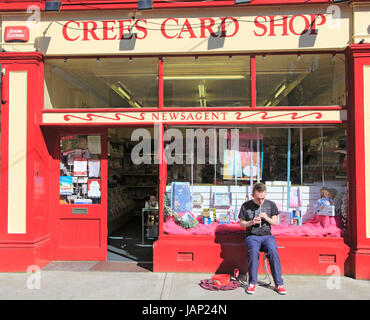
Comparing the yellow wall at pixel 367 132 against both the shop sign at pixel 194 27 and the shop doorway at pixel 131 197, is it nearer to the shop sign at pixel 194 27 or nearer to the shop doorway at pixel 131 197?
the shop sign at pixel 194 27

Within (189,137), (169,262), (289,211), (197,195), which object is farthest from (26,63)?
(289,211)

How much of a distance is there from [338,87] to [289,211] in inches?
89.1

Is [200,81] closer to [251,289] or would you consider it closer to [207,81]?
[207,81]

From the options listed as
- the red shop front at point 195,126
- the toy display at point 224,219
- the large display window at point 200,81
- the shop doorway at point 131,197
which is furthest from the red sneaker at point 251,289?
the large display window at point 200,81

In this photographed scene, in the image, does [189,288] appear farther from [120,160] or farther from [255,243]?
[120,160]

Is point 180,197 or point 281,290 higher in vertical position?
point 180,197

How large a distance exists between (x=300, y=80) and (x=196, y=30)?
6.65ft

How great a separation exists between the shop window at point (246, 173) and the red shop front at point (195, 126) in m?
0.02

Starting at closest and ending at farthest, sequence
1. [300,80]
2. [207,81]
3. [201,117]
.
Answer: [201,117] → [300,80] → [207,81]

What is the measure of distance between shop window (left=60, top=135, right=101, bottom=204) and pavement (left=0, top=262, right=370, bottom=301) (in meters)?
1.32

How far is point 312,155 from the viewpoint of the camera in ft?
18.0

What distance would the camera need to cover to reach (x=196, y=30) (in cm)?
517

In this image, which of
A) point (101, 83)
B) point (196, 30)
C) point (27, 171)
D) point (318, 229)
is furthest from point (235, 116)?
point (27, 171)
